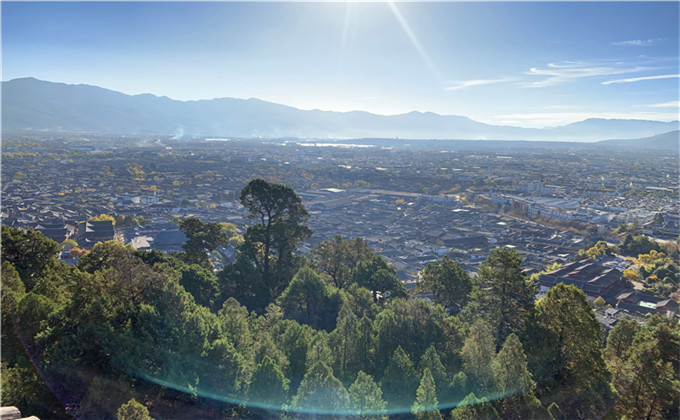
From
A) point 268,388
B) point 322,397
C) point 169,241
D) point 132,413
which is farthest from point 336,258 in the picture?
point 169,241

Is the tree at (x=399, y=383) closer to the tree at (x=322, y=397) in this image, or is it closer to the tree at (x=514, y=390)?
the tree at (x=322, y=397)

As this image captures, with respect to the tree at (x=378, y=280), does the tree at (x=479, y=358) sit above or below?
above

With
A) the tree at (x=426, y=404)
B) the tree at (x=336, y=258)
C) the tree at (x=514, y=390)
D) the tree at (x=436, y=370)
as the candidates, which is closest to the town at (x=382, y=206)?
the tree at (x=336, y=258)

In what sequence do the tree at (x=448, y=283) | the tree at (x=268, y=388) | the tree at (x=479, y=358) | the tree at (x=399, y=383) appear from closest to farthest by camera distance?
the tree at (x=268, y=388) < the tree at (x=399, y=383) < the tree at (x=479, y=358) < the tree at (x=448, y=283)

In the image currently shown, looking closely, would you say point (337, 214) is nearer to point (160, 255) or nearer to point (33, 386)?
point (160, 255)

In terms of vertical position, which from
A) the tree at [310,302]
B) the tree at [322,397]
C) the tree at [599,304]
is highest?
the tree at [322,397]

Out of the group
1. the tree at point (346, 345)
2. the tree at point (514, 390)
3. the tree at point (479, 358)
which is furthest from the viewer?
the tree at point (346, 345)

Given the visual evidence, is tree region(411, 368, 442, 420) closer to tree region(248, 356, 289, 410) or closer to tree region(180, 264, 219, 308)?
tree region(248, 356, 289, 410)
